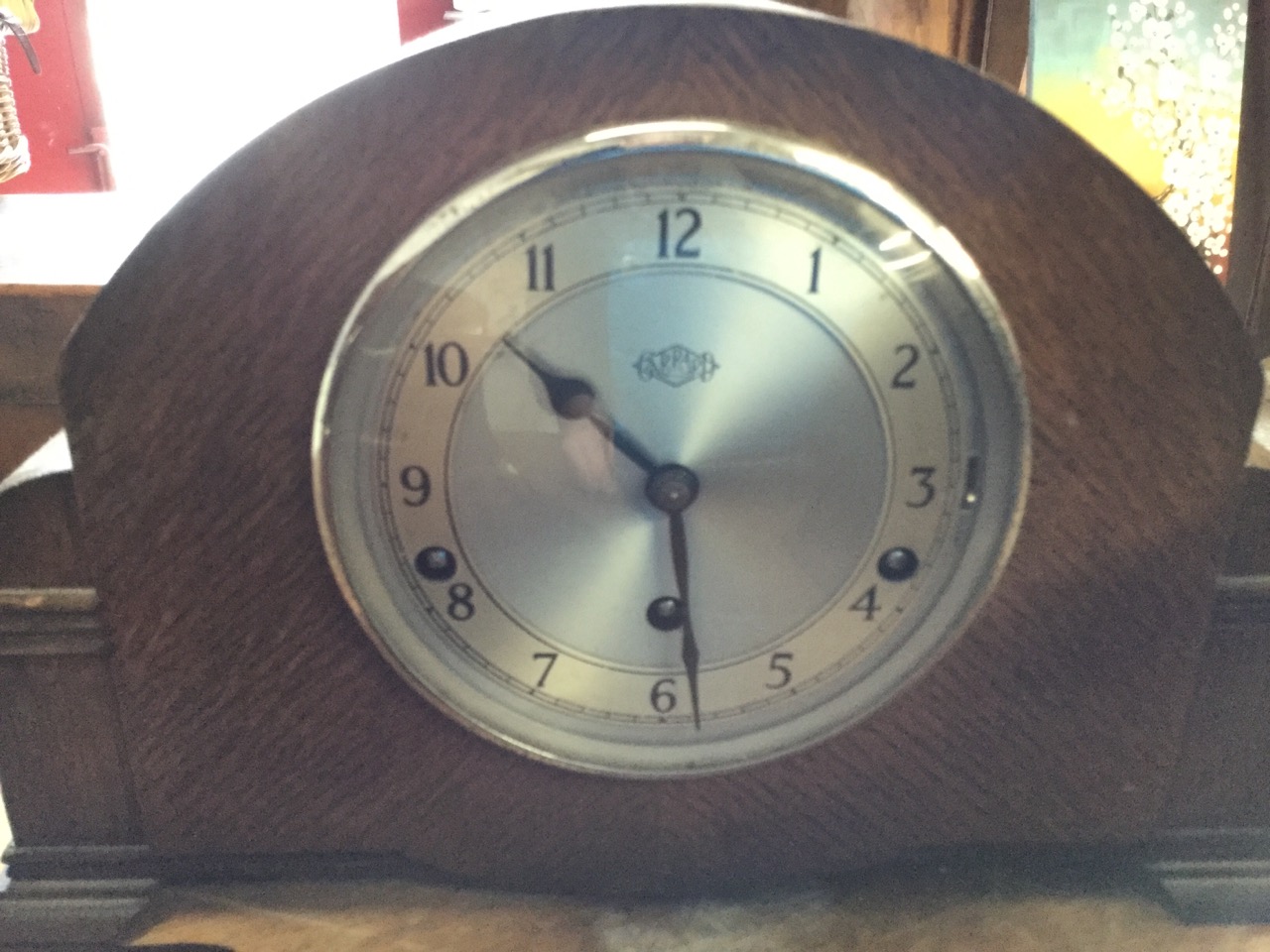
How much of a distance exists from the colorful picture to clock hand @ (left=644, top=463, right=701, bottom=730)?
0.56 m

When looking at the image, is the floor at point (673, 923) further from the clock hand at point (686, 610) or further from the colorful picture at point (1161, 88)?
the colorful picture at point (1161, 88)

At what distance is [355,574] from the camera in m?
0.62

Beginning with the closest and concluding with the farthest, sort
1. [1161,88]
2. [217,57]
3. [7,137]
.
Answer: [1161,88] → [7,137] → [217,57]

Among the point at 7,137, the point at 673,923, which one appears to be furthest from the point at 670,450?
the point at 7,137

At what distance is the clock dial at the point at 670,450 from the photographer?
56 cm

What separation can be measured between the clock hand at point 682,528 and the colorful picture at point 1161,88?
0.56 metres

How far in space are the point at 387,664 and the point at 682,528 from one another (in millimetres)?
193

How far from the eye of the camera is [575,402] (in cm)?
59

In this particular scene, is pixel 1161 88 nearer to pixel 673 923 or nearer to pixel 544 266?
pixel 544 266

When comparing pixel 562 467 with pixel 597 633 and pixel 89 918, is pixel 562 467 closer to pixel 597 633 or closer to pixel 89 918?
pixel 597 633

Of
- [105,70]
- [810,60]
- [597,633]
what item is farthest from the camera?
[105,70]

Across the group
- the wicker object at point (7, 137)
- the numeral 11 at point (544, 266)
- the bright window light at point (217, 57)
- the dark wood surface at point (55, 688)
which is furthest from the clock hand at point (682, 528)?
the bright window light at point (217, 57)

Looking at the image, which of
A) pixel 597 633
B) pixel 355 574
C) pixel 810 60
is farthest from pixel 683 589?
pixel 810 60

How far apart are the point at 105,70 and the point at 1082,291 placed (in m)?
2.23
